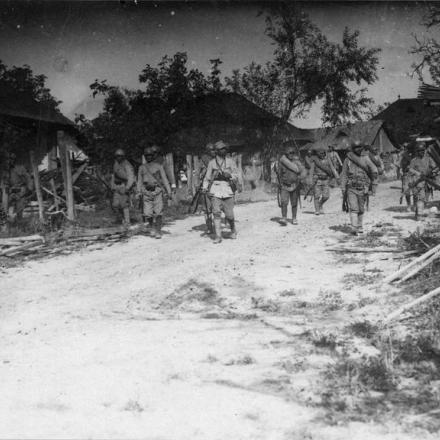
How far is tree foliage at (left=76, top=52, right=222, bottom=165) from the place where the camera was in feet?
68.5

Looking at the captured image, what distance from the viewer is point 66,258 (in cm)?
957

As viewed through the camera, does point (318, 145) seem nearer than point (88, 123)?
No

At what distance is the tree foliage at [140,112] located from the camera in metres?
20.9

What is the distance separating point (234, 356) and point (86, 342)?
4.80 ft

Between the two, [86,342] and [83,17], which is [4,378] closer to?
[86,342]

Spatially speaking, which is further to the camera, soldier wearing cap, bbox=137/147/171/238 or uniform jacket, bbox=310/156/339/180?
uniform jacket, bbox=310/156/339/180

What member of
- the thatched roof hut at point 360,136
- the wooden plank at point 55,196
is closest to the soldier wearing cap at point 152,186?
the wooden plank at point 55,196

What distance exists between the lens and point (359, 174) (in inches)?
416

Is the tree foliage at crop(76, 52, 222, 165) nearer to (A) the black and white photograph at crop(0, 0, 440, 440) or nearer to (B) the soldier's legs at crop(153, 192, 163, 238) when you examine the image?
(A) the black and white photograph at crop(0, 0, 440, 440)

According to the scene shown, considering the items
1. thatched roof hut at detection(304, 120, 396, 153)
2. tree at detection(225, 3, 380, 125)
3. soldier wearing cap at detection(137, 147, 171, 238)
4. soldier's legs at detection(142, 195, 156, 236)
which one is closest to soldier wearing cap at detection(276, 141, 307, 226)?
soldier wearing cap at detection(137, 147, 171, 238)

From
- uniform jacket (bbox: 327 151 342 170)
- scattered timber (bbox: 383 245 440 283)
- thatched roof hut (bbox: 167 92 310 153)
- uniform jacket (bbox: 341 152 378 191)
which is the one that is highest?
thatched roof hut (bbox: 167 92 310 153)

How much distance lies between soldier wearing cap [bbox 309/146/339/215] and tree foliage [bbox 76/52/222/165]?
26.5 ft

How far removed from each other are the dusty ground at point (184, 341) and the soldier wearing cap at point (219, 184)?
91 centimetres

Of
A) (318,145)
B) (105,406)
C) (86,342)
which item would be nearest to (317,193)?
(86,342)
